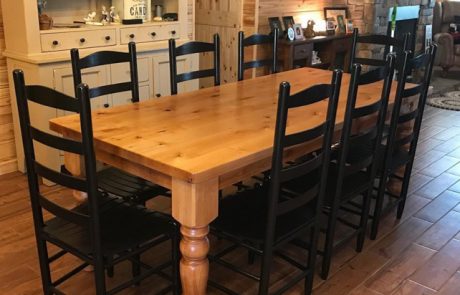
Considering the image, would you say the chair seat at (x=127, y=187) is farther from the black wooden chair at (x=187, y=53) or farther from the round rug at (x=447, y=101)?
the round rug at (x=447, y=101)

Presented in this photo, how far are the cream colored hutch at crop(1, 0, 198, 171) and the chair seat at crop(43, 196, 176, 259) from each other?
1.46 metres

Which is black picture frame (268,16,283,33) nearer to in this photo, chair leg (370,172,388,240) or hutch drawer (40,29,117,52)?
hutch drawer (40,29,117,52)

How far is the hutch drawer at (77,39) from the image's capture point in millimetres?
3340

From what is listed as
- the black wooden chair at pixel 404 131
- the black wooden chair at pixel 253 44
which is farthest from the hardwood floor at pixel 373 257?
the black wooden chair at pixel 253 44

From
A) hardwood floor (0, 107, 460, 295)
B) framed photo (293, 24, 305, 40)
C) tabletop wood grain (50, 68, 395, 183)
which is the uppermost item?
framed photo (293, 24, 305, 40)

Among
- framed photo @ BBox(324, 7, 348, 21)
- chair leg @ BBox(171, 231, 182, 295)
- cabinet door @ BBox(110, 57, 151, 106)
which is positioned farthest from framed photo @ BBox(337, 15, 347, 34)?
chair leg @ BBox(171, 231, 182, 295)

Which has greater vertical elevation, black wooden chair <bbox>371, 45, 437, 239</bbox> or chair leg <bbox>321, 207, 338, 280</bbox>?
black wooden chair <bbox>371, 45, 437, 239</bbox>

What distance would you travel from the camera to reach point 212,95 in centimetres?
283

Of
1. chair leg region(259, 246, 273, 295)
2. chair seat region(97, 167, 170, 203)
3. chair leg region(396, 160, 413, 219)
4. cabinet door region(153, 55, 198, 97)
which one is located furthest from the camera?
cabinet door region(153, 55, 198, 97)

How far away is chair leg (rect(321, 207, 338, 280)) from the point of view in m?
2.46

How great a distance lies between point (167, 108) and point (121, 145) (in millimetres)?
599

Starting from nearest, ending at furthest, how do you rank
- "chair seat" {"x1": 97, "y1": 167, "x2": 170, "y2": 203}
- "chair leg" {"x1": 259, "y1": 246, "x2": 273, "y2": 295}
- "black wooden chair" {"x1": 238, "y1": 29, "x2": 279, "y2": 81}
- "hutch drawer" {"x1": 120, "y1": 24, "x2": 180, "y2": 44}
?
1. "chair leg" {"x1": 259, "y1": 246, "x2": 273, "y2": 295}
2. "chair seat" {"x1": 97, "y1": 167, "x2": 170, "y2": 203}
3. "black wooden chair" {"x1": 238, "y1": 29, "x2": 279, "y2": 81}
4. "hutch drawer" {"x1": 120, "y1": 24, "x2": 180, "y2": 44}

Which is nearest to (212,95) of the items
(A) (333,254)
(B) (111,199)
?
(B) (111,199)

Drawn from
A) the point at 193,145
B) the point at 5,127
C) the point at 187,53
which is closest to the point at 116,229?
the point at 193,145
